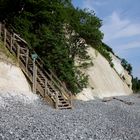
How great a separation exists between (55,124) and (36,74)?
1008 centimetres

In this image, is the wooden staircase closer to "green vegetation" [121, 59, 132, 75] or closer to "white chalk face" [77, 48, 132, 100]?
"white chalk face" [77, 48, 132, 100]

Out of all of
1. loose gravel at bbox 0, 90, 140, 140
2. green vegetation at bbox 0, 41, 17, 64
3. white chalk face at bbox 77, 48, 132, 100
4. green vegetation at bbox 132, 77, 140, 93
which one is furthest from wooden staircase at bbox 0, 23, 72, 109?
green vegetation at bbox 132, 77, 140, 93

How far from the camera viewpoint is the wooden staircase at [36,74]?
2706 centimetres

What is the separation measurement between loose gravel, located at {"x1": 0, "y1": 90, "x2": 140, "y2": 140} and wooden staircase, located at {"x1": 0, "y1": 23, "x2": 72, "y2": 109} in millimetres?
1471

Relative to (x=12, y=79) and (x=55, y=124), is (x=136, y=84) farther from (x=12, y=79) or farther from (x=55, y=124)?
(x=55, y=124)

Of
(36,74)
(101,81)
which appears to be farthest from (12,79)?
(101,81)

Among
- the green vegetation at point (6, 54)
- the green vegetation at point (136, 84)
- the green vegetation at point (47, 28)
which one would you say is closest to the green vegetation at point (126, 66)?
the green vegetation at point (136, 84)

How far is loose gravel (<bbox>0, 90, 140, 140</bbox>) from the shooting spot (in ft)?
52.1

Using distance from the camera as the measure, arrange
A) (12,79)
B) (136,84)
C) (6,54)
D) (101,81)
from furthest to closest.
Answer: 1. (136,84)
2. (101,81)
3. (6,54)
4. (12,79)

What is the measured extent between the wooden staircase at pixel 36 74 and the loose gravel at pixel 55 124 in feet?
4.83

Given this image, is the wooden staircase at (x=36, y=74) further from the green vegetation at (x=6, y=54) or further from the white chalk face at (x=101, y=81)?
the white chalk face at (x=101, y=81)

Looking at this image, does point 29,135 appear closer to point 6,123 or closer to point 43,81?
point 6,123

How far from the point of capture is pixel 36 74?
28.2 m

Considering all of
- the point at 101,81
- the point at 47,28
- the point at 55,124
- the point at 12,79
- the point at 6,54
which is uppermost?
the point at 47,28
